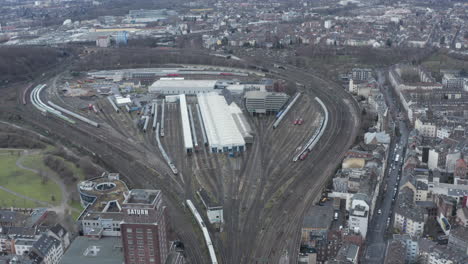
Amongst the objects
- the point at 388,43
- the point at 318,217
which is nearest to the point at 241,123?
the point at 318,217

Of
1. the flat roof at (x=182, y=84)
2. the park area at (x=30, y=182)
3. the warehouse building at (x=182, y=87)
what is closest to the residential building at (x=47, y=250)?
the park area at (x=30, y=182)

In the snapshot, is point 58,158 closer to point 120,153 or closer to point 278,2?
point 120,153

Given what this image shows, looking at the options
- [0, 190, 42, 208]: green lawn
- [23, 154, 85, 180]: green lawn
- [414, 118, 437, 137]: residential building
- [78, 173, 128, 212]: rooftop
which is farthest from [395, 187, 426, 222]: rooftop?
[0, 190, 42, 208]: green lawn

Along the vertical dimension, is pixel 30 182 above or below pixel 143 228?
below

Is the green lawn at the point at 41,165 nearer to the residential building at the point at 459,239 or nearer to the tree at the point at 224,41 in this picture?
the residential building at the point at 459,239

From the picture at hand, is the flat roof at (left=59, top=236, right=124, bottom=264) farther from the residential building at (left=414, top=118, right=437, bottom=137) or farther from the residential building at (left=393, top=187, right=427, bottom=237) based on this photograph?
the residential building at (left=414, top=118, right=437, bottom=137)

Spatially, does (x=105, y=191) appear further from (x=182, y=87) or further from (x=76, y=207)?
(x=182, y=87)

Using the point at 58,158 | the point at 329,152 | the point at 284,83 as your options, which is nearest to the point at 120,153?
the point at 58,158
